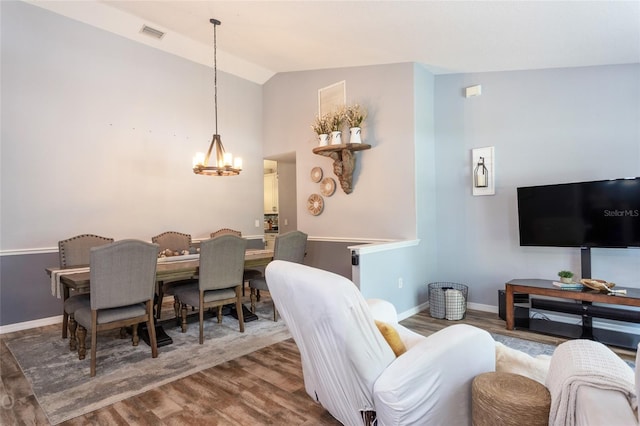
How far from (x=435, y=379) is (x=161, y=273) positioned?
2584mm

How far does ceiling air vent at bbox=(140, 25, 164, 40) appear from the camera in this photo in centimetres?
456

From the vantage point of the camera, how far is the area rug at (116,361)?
2.36 m

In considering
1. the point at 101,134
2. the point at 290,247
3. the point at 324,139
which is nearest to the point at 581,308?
the point at 290,247

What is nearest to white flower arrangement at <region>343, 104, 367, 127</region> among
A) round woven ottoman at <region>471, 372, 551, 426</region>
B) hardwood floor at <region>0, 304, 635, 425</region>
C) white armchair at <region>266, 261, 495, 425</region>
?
hardwood floor at <region>0, 304, 635, 425</region>

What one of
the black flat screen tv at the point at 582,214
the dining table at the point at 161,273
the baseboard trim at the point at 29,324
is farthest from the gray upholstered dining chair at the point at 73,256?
the black flat screen tv at the point at 582,214

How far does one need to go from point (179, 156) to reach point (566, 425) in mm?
5316

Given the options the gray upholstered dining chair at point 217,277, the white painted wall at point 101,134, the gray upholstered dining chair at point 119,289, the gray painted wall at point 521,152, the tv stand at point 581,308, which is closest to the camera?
the gray upholstered dining chair at point 119,289

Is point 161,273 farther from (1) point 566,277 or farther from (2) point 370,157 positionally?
(1) point 566,277

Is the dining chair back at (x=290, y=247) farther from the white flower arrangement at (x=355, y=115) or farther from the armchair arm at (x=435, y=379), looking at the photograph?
the armchair arm at (x=435, y=379)

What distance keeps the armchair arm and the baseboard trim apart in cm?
434

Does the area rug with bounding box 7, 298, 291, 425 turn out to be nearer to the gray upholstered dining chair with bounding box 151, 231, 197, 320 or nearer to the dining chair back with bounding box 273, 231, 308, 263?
the gray upholstered dining chair with bounding box 151, 231, 197, 320

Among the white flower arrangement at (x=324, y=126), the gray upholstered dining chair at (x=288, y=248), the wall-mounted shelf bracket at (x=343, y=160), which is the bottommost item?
the gray upholstered dining chair at (x=288, y=248)

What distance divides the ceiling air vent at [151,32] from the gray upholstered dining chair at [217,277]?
3250 mm

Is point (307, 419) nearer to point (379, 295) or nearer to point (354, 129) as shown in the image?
point (379, 295)
